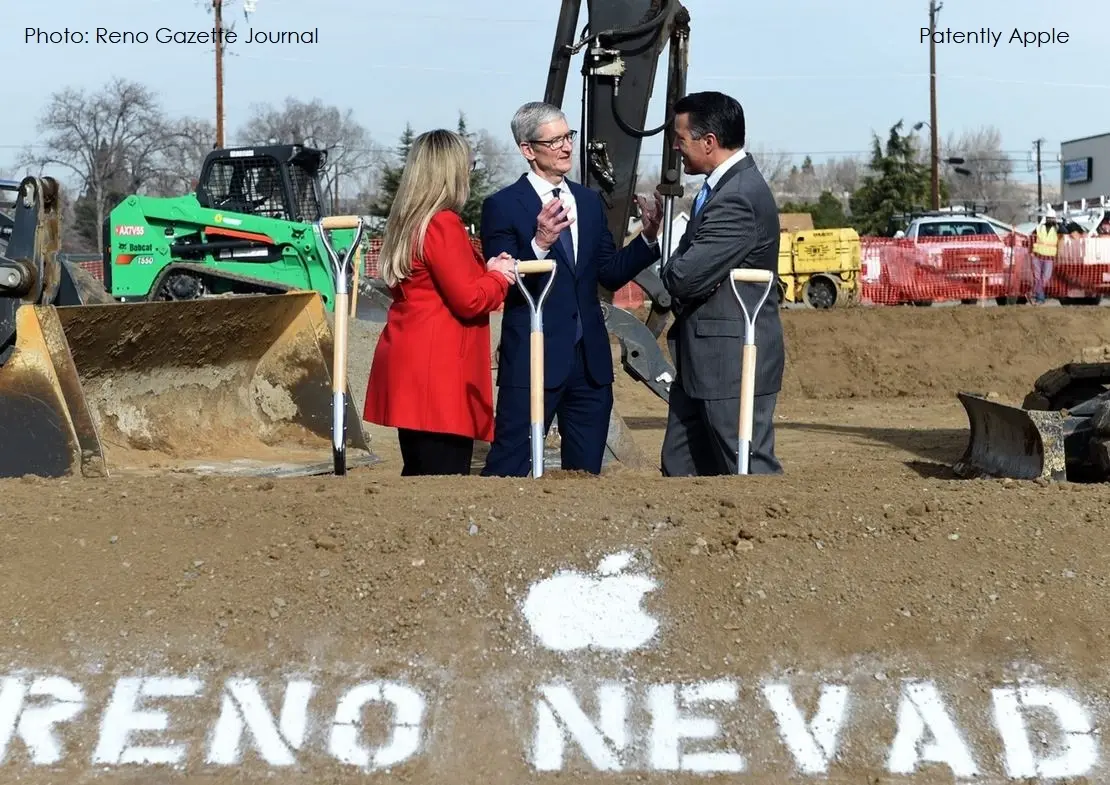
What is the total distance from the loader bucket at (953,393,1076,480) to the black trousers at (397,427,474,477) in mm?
2785

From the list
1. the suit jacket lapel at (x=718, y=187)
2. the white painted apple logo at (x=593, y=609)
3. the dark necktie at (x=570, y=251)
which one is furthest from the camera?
the dark necktie at (x=570, y=251)

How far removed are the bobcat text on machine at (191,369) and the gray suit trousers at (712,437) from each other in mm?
2692

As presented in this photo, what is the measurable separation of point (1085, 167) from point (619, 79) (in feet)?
213

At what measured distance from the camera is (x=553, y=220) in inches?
217

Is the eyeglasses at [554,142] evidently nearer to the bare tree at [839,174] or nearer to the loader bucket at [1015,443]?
the loader bucket at [1015,443]

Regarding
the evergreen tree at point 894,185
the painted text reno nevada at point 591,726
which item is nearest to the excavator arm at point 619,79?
the painted text reno nevada at point 591,726

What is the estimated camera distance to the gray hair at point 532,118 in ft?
18.7

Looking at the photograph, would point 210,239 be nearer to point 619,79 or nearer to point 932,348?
point 932,348

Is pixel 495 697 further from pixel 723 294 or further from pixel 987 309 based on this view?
pixel 987 309

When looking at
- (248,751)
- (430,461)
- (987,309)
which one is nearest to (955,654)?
(248,751)

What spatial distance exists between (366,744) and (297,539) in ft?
3.25

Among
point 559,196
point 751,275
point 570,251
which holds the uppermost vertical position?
point 559,196

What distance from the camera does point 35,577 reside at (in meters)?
4.55

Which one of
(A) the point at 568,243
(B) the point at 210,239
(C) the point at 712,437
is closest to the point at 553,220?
(A) the point at 568,243
